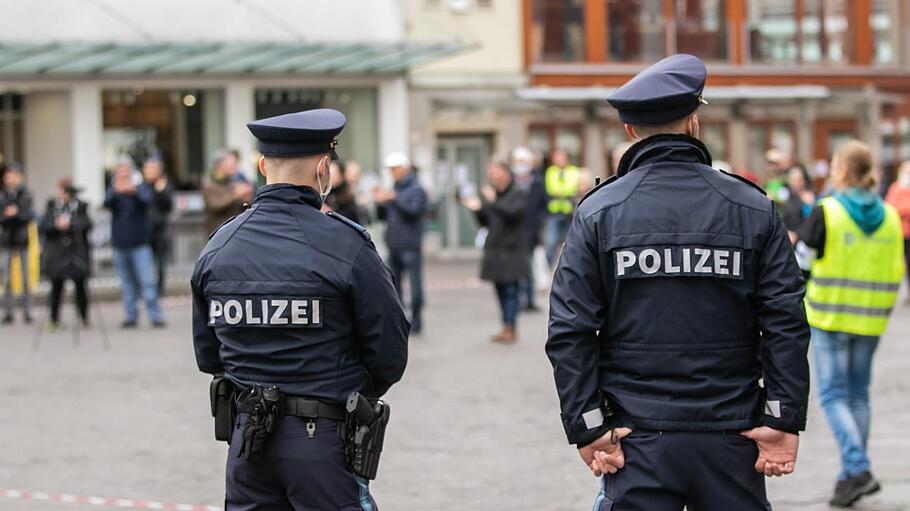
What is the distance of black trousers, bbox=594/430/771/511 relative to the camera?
13.8 ft

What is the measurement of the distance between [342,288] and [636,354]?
0.88 meters

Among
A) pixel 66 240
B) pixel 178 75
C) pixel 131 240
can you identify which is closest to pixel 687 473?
pixel 66 240

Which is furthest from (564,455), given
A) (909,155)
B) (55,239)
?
(909,155)

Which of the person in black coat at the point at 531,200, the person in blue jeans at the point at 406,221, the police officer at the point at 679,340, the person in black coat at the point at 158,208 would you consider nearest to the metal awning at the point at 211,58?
the person in black coat at the point at 158,208

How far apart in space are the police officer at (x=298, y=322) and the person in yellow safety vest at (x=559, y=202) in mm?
15131

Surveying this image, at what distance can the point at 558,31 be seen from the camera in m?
29.6

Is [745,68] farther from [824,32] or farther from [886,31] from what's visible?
[886,31]

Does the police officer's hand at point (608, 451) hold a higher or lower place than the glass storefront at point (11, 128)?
lower

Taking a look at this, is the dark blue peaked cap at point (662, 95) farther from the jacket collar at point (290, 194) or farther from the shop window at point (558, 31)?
the shop window at point (558, 31)

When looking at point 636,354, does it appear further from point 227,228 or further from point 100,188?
point 100,188

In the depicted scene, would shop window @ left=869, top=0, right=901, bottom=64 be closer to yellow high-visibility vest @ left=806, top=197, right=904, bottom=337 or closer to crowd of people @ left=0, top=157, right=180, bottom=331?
crowd of people @ left=0, top=157, right=180, bottom=331

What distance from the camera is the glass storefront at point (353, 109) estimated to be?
84.8 ft

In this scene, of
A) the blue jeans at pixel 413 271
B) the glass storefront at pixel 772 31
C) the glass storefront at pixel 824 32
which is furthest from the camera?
the glass storefront at pixel 824 32

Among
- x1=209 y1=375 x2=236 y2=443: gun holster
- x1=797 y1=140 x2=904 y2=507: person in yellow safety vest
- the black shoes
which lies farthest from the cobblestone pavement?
x1=209 y1=375 x2=236 y2=443: gun holster
